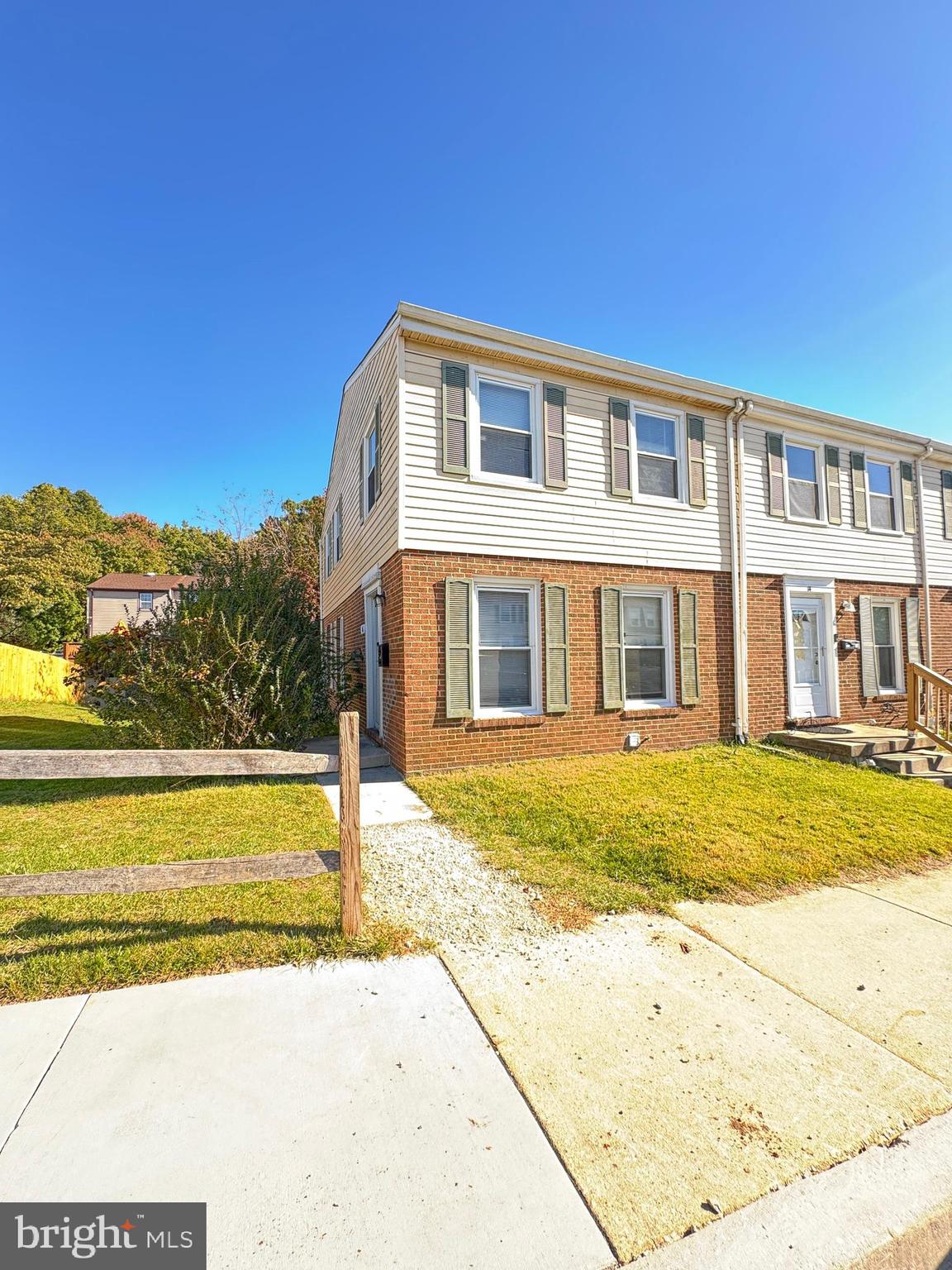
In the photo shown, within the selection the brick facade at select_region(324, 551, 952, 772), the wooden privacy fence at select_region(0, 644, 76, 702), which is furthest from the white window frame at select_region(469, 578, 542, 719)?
the wooden privacy fence at select_region(0, 644, 76, 702)

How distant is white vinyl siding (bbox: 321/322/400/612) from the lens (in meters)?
7.45

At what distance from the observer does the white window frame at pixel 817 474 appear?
9742 millimetres

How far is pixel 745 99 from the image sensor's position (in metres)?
7.51

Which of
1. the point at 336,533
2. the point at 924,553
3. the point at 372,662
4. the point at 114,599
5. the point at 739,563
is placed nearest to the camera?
the point at 739,563

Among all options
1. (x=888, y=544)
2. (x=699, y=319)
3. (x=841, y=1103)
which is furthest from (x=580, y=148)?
(x=841, y=1103)

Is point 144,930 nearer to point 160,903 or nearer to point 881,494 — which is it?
point 160,903

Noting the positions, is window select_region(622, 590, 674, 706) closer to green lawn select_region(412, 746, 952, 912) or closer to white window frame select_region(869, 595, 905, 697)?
green lawn select_region(412, 746, 952, 912)

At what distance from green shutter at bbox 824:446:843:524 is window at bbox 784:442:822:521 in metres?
0.17

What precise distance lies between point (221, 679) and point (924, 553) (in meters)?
12.9

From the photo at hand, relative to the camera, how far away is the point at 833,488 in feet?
33.2

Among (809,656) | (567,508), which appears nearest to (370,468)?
(567,508)

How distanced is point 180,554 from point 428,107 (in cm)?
4445

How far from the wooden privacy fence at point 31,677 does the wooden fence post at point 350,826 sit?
20029mm

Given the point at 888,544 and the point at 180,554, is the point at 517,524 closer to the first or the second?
the point at 888,544
